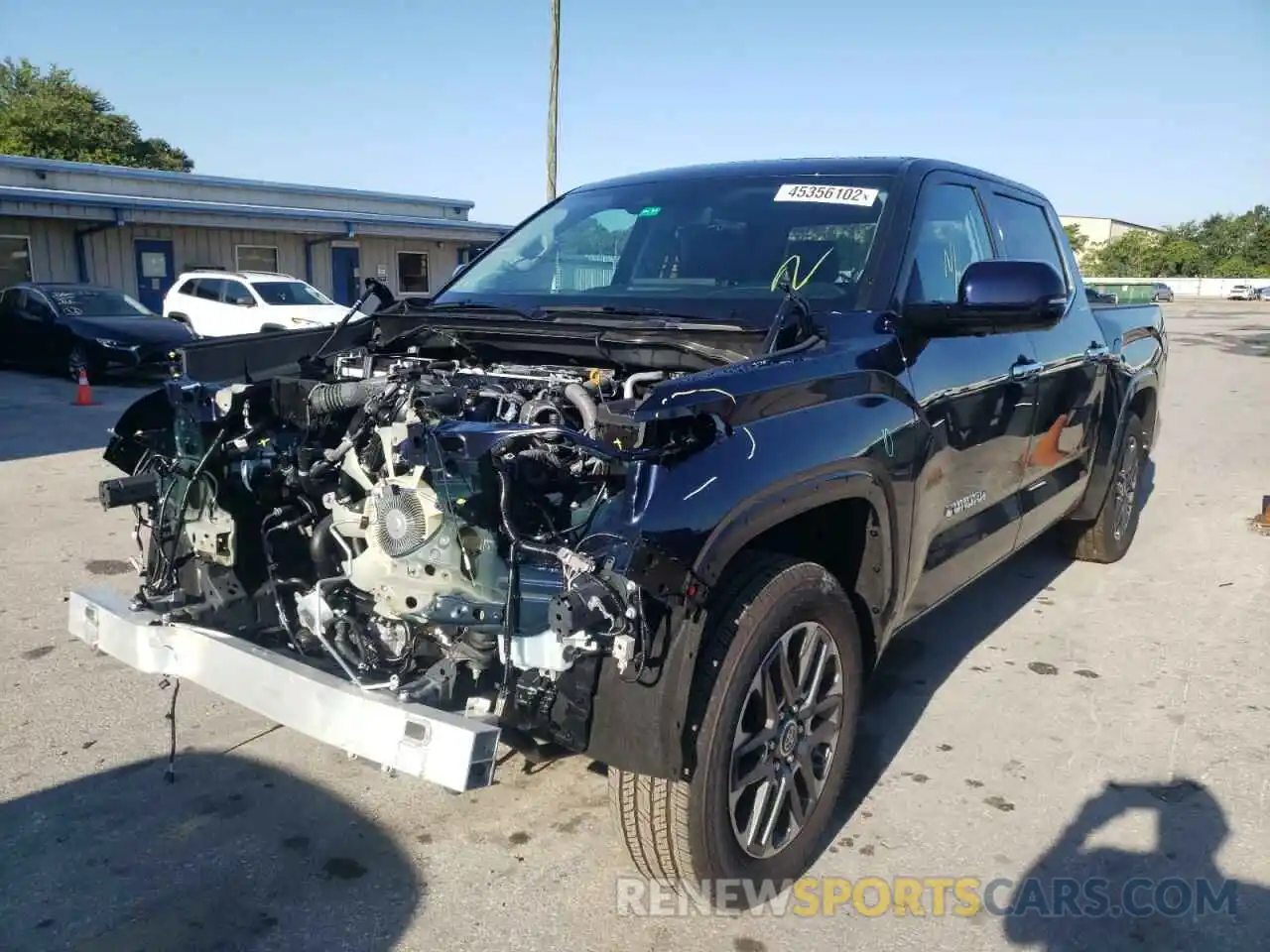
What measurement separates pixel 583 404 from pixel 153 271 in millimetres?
20876

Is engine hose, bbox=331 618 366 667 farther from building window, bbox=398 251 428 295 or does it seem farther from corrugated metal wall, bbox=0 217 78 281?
building window, bbox=398 251 428 295

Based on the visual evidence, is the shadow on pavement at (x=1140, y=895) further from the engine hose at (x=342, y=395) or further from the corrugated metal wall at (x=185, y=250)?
the corrugated metal wall at (x=185, y=250)

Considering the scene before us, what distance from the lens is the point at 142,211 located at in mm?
19203

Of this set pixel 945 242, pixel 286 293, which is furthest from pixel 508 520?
pixel 286 293

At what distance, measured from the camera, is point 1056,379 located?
4207 millimetres

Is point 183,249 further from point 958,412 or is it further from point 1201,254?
point 1201,254

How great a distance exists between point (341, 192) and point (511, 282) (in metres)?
24.0

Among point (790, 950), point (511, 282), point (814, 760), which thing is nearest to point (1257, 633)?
point (814, 760)

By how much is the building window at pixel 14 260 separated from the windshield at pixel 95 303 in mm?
5146

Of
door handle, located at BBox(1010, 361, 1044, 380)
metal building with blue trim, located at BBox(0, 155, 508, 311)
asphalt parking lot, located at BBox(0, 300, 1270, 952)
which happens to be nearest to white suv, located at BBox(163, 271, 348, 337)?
metal building with blue trim, located at BBox(0, 155, 508, 311)

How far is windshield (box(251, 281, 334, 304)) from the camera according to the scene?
16859mm

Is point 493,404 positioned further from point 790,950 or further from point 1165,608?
point 1165,608

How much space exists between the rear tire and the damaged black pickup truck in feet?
5.41

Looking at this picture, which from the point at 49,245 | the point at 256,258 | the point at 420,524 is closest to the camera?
the point at 420,524
